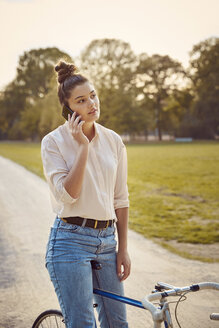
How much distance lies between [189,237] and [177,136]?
70022 mm

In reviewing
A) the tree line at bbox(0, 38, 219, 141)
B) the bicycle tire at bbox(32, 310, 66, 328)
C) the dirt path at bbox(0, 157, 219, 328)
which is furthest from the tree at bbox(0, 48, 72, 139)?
the bicycle tire at bbox(32, 310, 66, 328)

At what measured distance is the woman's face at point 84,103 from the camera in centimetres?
247

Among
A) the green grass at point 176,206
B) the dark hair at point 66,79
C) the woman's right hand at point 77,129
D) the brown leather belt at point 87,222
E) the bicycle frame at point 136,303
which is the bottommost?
the green grass at point 176,206

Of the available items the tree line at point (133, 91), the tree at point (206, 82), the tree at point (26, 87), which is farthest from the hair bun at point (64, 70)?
the tree at point (26, 87)

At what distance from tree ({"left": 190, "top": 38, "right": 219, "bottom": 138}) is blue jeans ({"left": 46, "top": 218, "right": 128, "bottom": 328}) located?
65.4 meters

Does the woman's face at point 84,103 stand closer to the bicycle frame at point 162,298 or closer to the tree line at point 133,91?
the bicycle frame at point 162,298

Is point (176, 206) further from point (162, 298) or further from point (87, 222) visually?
point (162, 298)

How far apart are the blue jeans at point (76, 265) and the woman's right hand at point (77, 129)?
43 cm

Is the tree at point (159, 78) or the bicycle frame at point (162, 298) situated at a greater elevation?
the tree at point (159, 78)

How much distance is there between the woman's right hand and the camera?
237cm

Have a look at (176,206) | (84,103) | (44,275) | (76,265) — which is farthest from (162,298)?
(176,206)

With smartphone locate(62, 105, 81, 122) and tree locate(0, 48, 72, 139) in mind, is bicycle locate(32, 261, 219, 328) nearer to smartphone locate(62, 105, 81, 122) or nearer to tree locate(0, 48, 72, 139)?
smartphone locate(62, 105, 81, 122)

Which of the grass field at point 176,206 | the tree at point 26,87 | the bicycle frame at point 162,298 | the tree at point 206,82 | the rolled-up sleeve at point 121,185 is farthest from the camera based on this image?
the tree at point 26,87

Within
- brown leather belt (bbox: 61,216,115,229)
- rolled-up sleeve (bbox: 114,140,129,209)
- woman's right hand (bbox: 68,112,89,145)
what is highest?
woman's right hand (bbox: 68,112,89,145)
